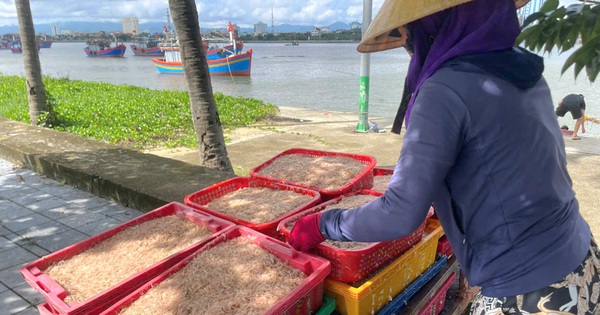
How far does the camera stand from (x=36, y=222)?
3816mm

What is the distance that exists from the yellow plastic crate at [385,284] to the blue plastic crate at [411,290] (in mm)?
19

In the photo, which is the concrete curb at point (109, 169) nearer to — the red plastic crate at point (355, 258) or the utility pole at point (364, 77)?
the red plastic crate at point (355, 258)

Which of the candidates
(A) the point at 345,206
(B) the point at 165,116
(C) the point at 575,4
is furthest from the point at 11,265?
(B) the point at 165,116

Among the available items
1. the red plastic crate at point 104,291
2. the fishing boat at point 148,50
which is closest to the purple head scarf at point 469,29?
the red plastic crate at point 104,291

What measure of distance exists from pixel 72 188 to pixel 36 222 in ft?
2.80

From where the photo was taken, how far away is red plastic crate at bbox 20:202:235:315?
4.99 ft

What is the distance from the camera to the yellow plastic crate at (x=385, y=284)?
1.71 meters

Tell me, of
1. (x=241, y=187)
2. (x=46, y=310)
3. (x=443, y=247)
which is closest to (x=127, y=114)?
(x=241, y=187)

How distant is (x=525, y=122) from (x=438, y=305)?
1485mm

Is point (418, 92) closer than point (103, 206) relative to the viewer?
Yes

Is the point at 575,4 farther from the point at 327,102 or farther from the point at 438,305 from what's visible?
the point at 327,102

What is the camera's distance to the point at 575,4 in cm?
193

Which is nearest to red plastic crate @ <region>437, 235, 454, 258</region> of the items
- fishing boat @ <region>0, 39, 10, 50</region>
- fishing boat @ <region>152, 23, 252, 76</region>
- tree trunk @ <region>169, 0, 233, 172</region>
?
tree trunk @ <region>169, 0, 233, 172</region>

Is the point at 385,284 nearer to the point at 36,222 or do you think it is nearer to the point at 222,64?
the point at 36,222
